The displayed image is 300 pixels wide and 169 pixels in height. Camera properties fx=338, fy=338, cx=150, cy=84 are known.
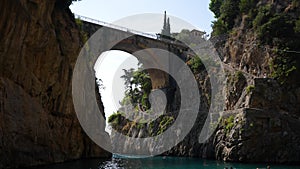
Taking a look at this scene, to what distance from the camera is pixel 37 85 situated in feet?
77.9

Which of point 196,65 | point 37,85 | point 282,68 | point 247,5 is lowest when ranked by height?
point 37,85

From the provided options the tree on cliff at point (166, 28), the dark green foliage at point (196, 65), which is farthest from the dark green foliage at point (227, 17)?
the tree on cliff at point (166, 28)

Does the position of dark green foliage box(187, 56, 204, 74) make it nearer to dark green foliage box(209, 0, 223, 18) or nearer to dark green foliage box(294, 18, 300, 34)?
dark green foliage box(209, 0, 223, 18)

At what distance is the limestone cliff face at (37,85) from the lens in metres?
19.4

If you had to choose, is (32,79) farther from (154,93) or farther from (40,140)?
(154,93)

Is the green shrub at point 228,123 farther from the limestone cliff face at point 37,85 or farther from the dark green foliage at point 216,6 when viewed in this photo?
the dark green foliage at point 216,6

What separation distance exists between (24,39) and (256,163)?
2014cm

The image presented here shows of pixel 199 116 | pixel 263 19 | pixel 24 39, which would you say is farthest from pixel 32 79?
pixel 263 19

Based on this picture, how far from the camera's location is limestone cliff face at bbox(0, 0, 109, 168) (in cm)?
1944

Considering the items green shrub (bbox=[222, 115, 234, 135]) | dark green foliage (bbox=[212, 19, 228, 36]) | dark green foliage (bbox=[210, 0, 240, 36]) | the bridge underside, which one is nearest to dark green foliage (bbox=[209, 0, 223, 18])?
dark green foliage (bbox=[210, 0, 240, 36])

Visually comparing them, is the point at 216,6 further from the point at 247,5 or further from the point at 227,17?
the point at 247,5

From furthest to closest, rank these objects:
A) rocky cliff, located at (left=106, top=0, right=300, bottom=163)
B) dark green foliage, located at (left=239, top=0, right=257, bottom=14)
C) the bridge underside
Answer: dark green foliage, located at (left=239, top=0, right=257, bottom=14)
the bridge underside
rocky cliff, located at (left=106, top=0, right=300, bottom=163)

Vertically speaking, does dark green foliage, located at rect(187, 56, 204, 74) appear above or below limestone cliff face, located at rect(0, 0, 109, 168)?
above

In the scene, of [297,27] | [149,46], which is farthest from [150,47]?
[297,27]
